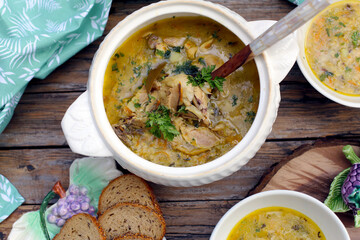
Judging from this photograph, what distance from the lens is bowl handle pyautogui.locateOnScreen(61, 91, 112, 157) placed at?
167cm

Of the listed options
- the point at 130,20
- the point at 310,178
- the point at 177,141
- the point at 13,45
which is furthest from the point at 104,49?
the point at 310,178

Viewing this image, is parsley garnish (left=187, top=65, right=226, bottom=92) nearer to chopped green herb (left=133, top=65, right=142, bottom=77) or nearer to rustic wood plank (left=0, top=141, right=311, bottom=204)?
chopped green herb (left=133, top=65, right=142, bottom=77)

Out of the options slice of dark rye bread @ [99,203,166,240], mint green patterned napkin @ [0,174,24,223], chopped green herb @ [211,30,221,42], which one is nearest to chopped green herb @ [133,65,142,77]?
chopped green herb @ [211,30,221,42]

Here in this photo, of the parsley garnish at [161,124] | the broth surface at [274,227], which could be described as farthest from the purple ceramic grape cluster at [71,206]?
the broth surface at [274,227]

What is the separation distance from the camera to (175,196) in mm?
2178

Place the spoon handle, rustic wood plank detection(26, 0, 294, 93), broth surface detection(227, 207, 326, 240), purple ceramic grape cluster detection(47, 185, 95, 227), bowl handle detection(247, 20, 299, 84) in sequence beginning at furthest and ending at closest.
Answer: rustic wood plank detection(26, 0, 294, 93), purple ceramic grape cluster detection(47, 185, 95, 227), broth surface detection(227, 207, 326, 240), bowl handle detection(247, 20, 299, 84), the spoon handle

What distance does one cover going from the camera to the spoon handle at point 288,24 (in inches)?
54.4

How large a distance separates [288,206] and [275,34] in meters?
0.88

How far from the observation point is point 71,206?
2088mm

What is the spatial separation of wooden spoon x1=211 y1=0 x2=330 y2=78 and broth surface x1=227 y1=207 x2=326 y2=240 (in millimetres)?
748

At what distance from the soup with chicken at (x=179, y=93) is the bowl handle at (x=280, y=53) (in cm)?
10

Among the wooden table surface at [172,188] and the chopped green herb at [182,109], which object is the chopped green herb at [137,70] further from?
the wooden table surface at [172,188]

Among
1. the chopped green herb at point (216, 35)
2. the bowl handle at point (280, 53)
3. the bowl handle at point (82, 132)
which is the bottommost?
the bowl handle at point (82, 132)

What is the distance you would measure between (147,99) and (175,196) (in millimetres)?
664
